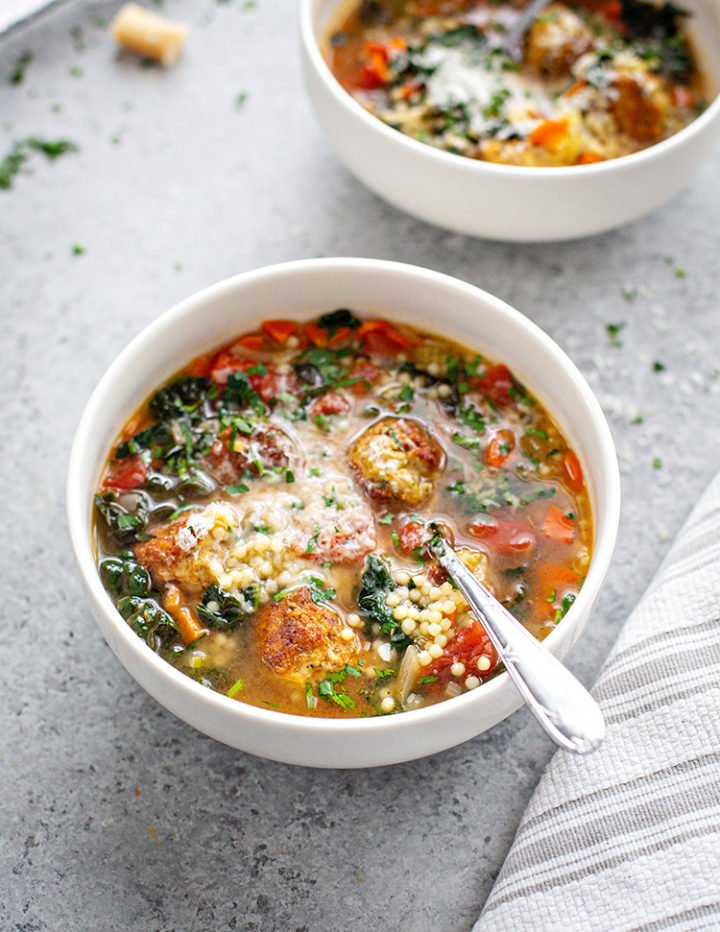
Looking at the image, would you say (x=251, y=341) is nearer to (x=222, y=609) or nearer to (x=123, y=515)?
(x=123, y=515)

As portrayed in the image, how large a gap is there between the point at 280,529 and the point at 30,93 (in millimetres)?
2623

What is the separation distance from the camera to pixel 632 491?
3.66 metres

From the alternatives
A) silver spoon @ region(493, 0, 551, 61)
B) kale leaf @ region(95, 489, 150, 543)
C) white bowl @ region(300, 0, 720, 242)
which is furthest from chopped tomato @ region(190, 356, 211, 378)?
silver spoon @ region(493, 0, 551, 61)

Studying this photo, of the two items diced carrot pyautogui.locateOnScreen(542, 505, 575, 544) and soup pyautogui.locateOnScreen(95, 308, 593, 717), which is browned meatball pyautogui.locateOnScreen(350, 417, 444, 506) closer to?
soup pyautogui.locateOnScreen(95, 308, 593, 717)

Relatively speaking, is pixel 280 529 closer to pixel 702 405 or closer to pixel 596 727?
pixel 596 727

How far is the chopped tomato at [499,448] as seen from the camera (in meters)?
3.18

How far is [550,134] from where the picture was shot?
389 centimetres

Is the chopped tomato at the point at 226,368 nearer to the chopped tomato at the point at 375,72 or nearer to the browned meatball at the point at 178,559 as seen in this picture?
the browned meatball at the point at 178,559

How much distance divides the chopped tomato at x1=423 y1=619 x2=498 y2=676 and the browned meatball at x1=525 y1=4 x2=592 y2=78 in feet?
8.59

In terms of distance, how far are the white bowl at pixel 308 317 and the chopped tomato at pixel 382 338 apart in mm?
47

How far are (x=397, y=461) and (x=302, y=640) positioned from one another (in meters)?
0.64

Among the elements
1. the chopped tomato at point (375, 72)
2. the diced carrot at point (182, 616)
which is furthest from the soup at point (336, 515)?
the chopped tomato at point (375, 72)

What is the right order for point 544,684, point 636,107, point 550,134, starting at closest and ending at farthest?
1. point 544,684
2. point 550,134
3. point 636,107

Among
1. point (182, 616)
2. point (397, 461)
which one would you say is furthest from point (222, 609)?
point (397, 461)
